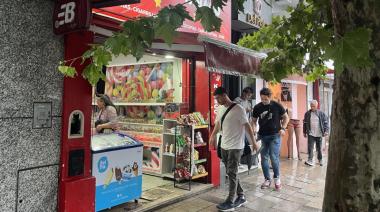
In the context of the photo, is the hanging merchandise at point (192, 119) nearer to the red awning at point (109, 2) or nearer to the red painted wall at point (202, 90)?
the red painted wall at point (202, 90)

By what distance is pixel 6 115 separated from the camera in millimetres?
3461

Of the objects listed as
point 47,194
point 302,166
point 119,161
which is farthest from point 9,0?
point 302,166

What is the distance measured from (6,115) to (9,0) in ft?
3.99

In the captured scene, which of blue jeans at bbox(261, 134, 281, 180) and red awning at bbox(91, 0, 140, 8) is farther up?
red awning at bbox(91, 0, 140, 8)

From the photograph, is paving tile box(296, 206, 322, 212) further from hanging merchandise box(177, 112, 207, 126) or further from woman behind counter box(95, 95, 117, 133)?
woman behind counter box(95, 95, 117, 133)

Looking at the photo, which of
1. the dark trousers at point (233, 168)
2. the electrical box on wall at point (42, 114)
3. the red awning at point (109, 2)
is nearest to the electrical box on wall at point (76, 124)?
the electrical box on wall at point (42, 114)

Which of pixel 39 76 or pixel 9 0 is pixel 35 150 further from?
pixel 9 0

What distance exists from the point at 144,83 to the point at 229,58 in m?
3.24

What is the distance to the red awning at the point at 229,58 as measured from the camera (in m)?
4.61

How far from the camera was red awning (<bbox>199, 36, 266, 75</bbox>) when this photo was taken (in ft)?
15.1

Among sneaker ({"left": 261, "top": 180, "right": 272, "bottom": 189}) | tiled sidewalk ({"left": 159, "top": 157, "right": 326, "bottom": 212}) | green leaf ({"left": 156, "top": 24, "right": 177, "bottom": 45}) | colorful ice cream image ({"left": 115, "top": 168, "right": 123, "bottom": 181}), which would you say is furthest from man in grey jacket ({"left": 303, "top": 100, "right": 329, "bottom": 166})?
green leaf ({"left": 156, "top": 24, "right": 177, "bottom": 45})

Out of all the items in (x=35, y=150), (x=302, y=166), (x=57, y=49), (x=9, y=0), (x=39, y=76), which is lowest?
→ (x=302, y=166)

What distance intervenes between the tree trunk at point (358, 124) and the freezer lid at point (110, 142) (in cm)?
363

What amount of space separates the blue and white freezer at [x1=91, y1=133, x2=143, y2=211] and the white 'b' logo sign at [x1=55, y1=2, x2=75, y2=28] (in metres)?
1.83
